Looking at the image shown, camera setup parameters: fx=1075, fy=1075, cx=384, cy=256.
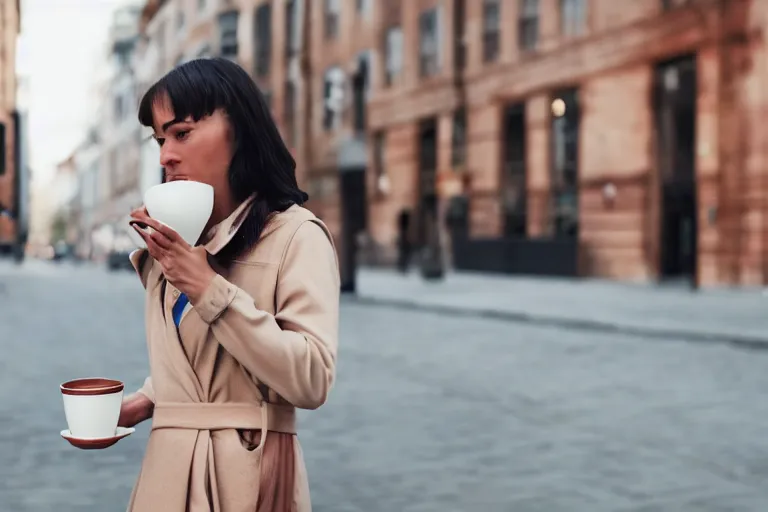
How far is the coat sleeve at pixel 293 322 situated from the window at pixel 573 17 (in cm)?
2663

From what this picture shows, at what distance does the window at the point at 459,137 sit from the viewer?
33.3 metres

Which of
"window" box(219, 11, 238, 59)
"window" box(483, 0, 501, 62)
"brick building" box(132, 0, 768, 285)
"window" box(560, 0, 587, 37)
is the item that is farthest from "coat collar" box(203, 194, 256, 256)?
"window" box(219, 11, 238, 59)

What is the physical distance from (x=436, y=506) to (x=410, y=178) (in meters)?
30.9

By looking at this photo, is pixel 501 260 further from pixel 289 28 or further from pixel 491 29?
pixel 289 28

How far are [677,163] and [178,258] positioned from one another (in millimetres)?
24233

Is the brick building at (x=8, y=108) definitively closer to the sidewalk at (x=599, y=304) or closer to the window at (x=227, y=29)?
the sidewalk at (x=599, y=304)

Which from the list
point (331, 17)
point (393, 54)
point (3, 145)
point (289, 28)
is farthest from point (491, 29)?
point (3, 145)

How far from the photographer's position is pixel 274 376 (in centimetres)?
185

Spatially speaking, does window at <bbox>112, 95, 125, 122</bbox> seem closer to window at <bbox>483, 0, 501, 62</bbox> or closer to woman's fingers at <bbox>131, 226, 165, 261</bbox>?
window at <bbox>483, 0, 501, 62</bbox>

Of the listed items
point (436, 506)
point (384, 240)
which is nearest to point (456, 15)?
point (384, 240)

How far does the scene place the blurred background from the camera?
234 inches

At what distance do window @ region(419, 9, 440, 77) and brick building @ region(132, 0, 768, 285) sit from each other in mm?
83

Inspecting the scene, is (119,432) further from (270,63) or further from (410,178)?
(270,63)

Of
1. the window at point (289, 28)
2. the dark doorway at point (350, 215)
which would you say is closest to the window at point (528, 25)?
the dark doorway at point (350, 215)
